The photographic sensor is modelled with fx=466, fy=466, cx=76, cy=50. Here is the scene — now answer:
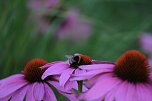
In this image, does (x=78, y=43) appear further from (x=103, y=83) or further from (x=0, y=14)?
(x=103, y=83)

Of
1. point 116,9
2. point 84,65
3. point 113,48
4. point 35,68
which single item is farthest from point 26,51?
point 116,9

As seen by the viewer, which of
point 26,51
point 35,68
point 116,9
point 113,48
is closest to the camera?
point 35,68


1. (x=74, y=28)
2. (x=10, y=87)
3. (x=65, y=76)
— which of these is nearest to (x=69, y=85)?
(x=65, y=76)

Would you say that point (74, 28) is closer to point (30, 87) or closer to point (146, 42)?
point (146, 42)

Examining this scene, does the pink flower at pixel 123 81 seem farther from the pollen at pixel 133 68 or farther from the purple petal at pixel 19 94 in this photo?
the purple petal at pixel 19 94

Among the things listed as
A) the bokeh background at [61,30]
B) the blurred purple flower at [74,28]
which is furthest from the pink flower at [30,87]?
the blurred purple flower at [74,28]

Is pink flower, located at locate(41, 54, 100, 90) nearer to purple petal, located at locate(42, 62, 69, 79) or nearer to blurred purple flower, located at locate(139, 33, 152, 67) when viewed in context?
purple petal, located at locate(42, 62, 69, 79)

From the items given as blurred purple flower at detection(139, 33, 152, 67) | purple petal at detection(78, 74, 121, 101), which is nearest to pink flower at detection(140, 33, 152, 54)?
blurred purple flower at detection(139, 33, 152, 67)
